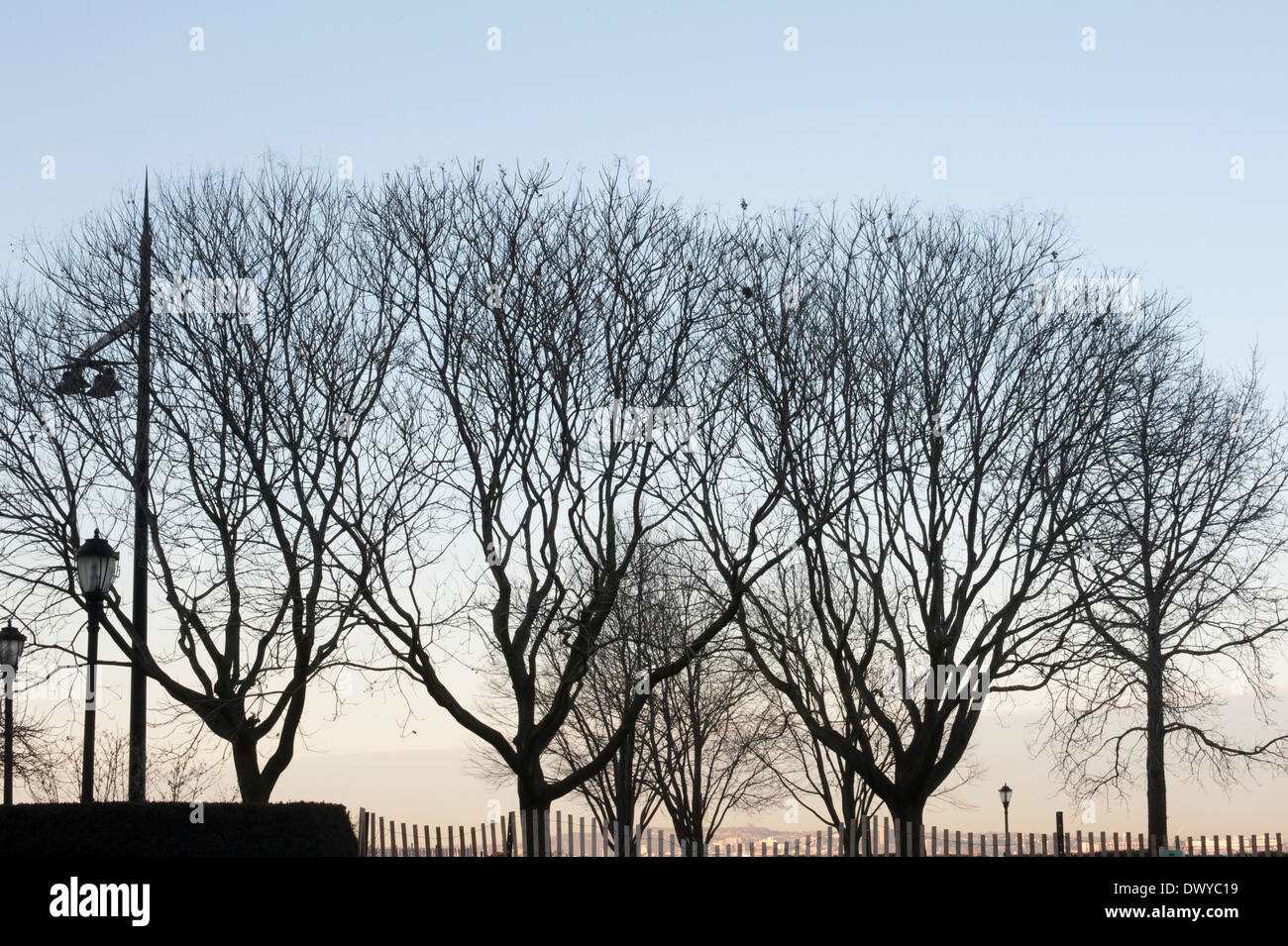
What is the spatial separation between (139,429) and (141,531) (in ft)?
6.30

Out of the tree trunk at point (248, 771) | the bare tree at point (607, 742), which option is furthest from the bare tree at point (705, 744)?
the tree trunk at point (248, 771)

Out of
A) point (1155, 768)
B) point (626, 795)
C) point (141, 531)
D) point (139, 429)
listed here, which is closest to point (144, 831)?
point (141, 531)

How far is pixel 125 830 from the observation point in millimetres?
16891

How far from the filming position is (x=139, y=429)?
64.0 feet

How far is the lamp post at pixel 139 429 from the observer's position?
1803 centimetres

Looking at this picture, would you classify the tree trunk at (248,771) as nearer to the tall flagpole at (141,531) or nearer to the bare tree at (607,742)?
the tall flagpole at (141,531)

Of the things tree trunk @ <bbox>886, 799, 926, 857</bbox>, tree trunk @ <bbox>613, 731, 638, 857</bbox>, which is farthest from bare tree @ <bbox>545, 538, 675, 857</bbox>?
tree trunk @ <bbox>886, 799, 926, 857</bbox>

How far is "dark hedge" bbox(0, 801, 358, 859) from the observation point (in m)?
16.8

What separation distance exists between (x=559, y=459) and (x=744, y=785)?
1011 inches

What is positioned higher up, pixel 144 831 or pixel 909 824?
pixel 144 831

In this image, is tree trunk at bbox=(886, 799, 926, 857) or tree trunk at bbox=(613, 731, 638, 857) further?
tree trunk at bbox=(613, 731, 638, 857)

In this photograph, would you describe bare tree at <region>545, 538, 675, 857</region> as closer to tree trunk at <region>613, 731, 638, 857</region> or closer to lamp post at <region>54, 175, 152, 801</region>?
tree trunk at <region>613, 731, 638, 857</region>

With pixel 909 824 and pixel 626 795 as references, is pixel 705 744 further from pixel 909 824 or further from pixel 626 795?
pixel 909 824
